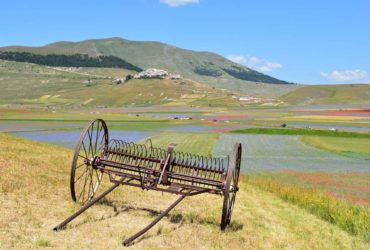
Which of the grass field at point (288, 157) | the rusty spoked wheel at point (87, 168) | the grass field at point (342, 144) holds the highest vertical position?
the rusty spoked wheel at point (87, 168)

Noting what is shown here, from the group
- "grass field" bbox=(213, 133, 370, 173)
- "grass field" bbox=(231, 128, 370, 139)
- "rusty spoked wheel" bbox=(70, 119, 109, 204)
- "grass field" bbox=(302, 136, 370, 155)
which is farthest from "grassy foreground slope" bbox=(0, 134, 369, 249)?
"grass field" bbox=(231, 128, 370, 139)

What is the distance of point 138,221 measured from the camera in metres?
16.9

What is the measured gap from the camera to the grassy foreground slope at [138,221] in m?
14.1

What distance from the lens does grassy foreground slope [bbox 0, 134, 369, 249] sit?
14.1 metres

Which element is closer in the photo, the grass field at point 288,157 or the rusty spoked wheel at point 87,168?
the rusty spoked wheel at point 87,168

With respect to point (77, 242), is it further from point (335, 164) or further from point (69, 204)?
point (335, 164)

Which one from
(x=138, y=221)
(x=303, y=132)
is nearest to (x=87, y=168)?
(x=138, y=221)

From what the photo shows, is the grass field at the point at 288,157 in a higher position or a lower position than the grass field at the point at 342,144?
lower

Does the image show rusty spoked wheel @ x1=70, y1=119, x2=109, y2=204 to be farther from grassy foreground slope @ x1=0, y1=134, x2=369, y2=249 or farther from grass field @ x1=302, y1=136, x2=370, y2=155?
grass field @ x1=302, y1=136, x2=370, y2=155

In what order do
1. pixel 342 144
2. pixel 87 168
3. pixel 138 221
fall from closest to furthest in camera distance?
pixel 138 221 → pixel 87 168 → pixel 342 144

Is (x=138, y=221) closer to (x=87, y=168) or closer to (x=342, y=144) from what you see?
(x=87, y=168)

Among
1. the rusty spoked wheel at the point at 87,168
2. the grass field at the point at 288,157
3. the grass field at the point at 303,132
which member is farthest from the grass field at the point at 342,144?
the rusty spoked wheel at the point at 87,168

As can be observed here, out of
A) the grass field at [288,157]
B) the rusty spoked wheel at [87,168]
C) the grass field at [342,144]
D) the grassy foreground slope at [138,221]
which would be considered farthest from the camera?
the grass field at [342,144]

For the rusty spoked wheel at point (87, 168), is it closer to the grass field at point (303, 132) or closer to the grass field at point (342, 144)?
the grass field at point (342, 144)
